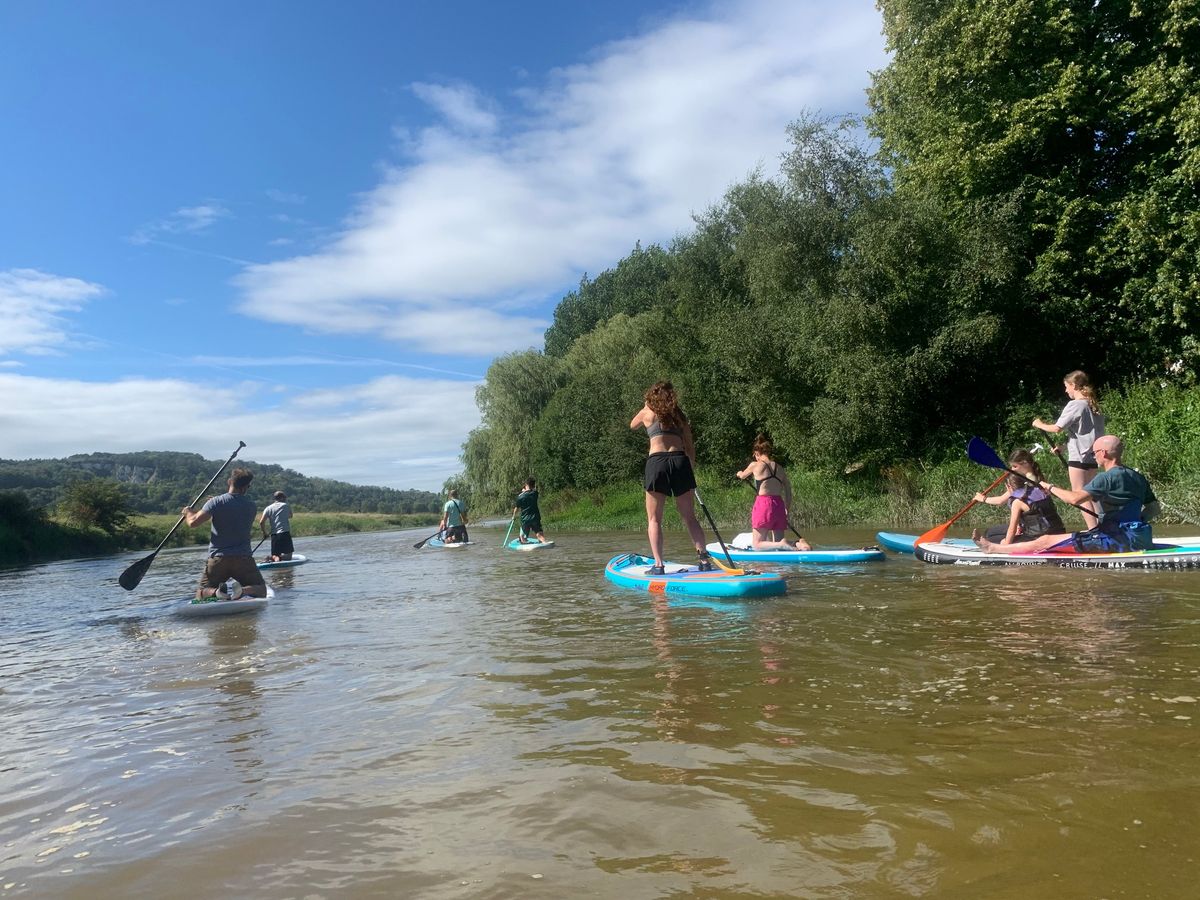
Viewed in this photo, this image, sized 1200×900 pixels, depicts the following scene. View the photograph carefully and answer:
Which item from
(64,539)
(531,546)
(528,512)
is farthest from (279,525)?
(64,539)

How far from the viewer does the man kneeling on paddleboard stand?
8.76 meters

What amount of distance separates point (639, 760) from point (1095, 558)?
7595 mm

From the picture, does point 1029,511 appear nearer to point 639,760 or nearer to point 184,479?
point 639,760

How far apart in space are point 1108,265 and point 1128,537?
15177mm

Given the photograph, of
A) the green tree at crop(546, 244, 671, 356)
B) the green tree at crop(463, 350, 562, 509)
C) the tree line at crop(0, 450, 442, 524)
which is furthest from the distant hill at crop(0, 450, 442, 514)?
the green tree at crop(463, 350, 562, 509)

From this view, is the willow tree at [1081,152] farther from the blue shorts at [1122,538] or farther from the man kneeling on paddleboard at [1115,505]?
the blue shorts at [1122,538]

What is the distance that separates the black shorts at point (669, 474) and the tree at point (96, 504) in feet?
131

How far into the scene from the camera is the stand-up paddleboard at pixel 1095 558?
27.5ft

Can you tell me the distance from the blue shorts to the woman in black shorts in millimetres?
4352

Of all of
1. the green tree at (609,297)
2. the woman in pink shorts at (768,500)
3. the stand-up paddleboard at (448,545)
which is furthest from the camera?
the green tree at (609,297)

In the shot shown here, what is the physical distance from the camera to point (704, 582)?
7.98 m

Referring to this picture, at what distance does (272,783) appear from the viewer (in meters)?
3.36

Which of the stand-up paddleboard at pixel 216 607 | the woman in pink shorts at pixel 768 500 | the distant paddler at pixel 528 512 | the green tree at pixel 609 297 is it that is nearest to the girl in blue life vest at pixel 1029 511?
the woman in pink shorts at pixel 768 500

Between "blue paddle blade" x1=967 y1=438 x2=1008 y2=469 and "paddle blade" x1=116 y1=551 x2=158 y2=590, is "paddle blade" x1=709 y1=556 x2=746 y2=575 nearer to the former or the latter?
"blue paddle blade" x1=967 y1=438 x2=1008 y2=469
